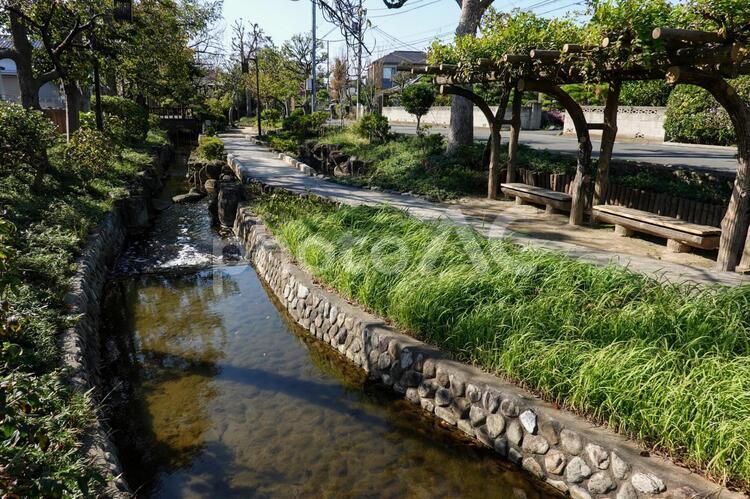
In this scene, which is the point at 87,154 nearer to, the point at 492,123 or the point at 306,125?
the point at 492,123

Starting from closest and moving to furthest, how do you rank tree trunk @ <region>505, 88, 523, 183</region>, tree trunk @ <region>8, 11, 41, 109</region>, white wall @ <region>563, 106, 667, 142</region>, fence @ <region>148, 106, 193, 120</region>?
1. tree trunk @ <region>505, 88, 523, 183</region>
2. tree trunk @ <region>8, 11, 41, 109</region>
3. white wall @ <region>563, 106, 667, 142</region>
4. fence @ <region>148, 106, 193, 120</region>

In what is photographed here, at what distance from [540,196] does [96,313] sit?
8014 millimetres

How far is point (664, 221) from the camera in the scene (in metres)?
7.72

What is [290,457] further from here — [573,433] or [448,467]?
[573,433]

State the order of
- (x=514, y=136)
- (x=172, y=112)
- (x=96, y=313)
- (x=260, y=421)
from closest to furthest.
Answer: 1. (x=260, y=421)
2. (x=96, y=313)
3. (x=514, y=136)
4. (x=172, y=112)

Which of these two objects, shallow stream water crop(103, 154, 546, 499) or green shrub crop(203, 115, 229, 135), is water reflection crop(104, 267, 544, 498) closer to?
shallow stream water crop(103, 154, 546, 499)

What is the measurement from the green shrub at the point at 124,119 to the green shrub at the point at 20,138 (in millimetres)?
9081

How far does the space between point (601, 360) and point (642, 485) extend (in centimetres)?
95

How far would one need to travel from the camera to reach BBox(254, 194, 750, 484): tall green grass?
346 cm

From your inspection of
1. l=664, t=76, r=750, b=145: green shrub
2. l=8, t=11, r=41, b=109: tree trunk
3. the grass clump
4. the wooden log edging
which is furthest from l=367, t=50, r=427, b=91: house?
the wooden log edging

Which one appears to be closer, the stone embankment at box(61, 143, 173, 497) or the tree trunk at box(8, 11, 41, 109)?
the stone embankment at box(61, 143, 173, 497)

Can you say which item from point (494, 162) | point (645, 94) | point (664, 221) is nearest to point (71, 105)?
point (494, 162)

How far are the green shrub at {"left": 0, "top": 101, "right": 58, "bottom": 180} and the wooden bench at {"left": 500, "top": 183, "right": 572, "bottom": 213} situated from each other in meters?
9.14

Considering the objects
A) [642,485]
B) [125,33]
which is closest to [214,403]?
[642,485]
